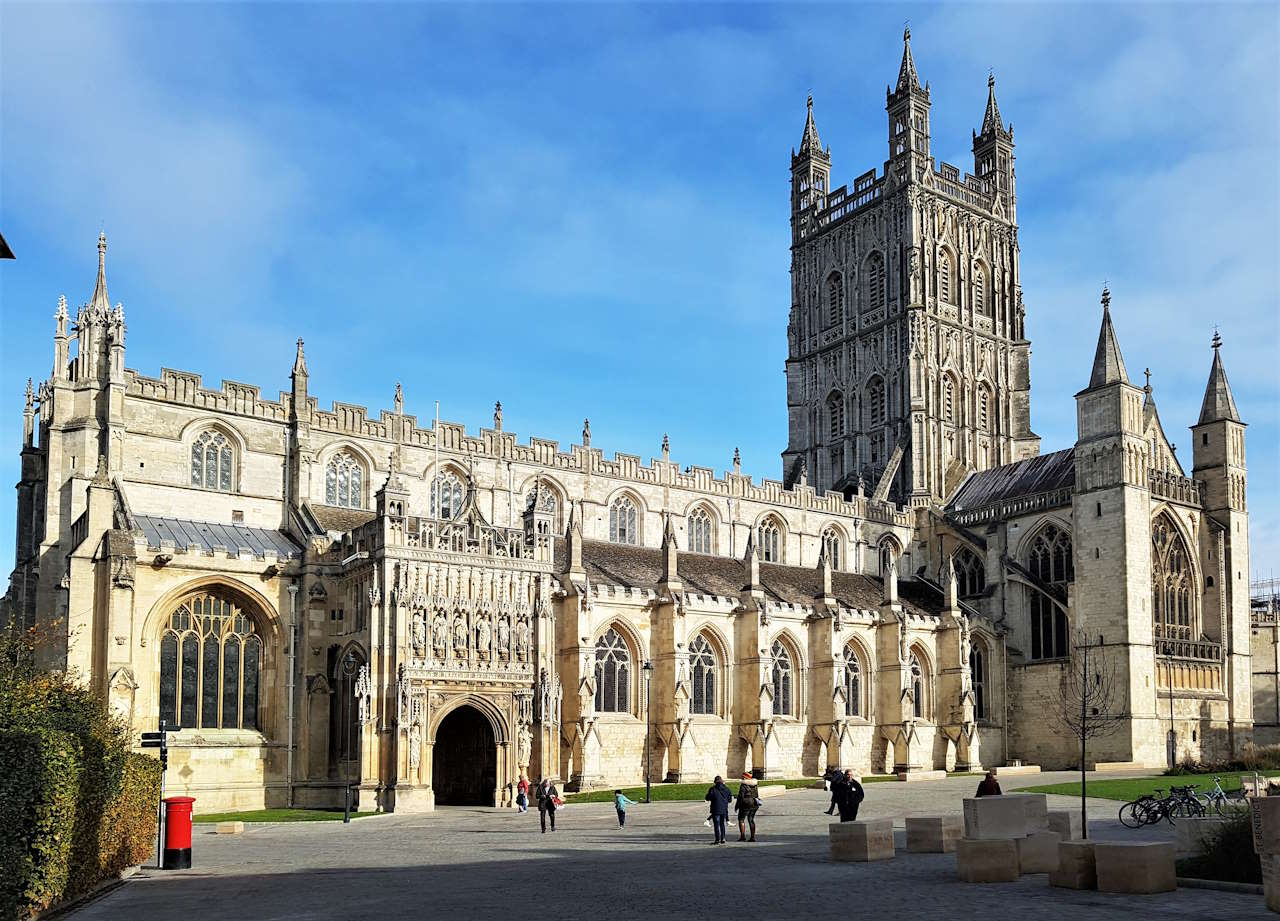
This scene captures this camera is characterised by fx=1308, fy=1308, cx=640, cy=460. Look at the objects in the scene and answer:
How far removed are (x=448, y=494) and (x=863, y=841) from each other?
33.1 metres

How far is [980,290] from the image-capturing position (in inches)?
3125

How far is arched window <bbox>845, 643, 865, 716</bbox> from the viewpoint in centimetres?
5678

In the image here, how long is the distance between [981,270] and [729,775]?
4074 centimetres

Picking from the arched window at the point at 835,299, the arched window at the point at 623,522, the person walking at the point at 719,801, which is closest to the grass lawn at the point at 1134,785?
the person walking at the point at 719,801

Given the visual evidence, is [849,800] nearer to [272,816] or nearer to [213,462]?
[272,816]

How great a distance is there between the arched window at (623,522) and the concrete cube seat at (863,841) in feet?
116

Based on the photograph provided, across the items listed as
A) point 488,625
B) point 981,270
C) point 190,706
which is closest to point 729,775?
point 488,625

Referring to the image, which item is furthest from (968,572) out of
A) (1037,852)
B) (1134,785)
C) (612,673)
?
(1037,852)

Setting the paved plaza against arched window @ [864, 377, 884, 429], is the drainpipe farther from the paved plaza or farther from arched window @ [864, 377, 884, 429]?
arched window @ [864, 377, 884, 429]

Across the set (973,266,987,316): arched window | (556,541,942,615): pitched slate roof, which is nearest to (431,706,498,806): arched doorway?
(556,541,942,615): pitched slate roof

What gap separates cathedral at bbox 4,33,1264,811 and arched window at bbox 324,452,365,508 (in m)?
0.15

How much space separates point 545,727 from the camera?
44406 millimetres

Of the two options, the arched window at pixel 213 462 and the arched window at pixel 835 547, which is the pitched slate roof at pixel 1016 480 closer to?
the arched window at pixel 835 547

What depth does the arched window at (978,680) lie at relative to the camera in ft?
201
